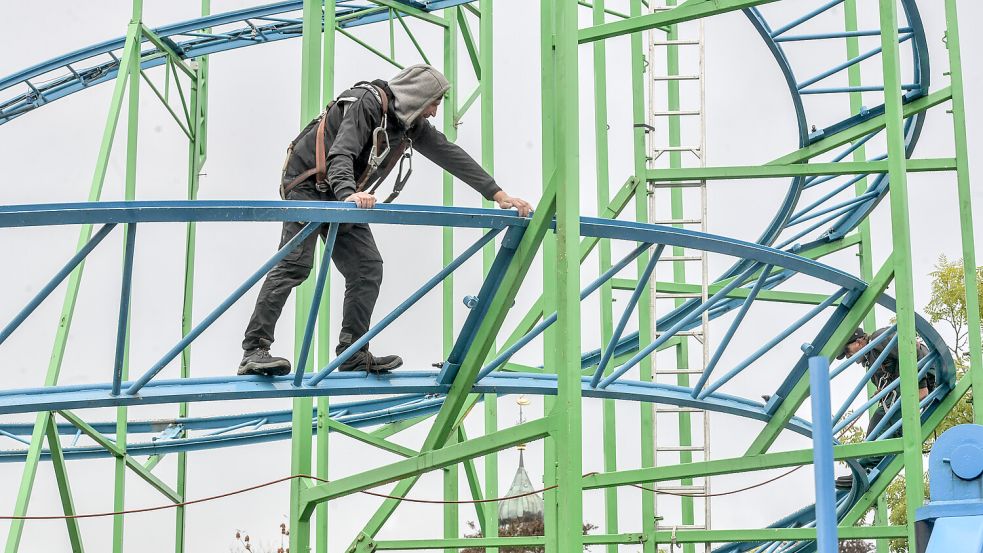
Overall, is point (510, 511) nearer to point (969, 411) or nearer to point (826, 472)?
point (969, 411)

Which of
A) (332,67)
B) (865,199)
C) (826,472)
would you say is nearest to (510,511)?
(865,199)

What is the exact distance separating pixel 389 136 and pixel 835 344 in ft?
11.5

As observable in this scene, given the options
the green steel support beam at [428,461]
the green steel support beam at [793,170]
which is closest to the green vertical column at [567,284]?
the green steel support beam at [428,461]

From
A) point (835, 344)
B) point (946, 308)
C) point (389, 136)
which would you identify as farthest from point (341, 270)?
point (946, 308)

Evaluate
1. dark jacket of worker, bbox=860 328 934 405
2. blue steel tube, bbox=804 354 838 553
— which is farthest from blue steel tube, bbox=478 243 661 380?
blue steel tube, bbox=804 354 838 553

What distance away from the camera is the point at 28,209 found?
24.2ft

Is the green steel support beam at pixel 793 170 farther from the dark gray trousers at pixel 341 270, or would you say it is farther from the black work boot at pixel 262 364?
the black work boot at pixel 262 364

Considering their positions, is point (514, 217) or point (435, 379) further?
point (435, 379)

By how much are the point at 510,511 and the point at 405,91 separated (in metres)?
32.2

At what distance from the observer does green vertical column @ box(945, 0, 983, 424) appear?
10.9 meters

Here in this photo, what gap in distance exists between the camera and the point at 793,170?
10422 mm

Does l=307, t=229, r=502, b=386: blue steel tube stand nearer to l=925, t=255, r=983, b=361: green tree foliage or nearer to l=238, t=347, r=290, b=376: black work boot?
l=238, t=347, r=290, b=376: black work boot

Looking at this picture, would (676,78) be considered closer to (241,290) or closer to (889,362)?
(889,362)

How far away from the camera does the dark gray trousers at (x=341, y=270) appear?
8469 millimetres
